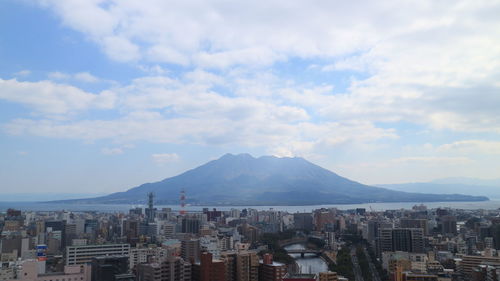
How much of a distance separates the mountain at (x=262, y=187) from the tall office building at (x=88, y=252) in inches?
1933

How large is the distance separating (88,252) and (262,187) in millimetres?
61715

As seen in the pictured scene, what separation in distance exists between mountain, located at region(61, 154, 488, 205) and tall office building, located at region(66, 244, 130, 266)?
4909 cm

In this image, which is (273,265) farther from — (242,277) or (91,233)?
(91,233)

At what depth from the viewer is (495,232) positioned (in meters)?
15.9

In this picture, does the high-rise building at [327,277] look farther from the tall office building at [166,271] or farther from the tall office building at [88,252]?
the tall office building at [88,252]

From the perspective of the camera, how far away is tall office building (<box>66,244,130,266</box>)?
10156 millimetres

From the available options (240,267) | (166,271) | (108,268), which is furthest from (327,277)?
(108,268)

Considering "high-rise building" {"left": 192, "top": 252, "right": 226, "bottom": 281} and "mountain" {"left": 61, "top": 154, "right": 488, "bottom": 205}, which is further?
"mountain" {"left": 61, "top": 154, "right": 488, "bottom": 205}

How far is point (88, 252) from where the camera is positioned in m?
10.5

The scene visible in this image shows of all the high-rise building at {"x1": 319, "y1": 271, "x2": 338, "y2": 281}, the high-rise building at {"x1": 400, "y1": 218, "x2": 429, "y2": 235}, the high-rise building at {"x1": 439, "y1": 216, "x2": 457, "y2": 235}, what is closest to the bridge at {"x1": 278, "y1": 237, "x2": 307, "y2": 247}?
the high-rise building at {"x1": 400, "y1": 218, "x2": 429, "y2": 235}

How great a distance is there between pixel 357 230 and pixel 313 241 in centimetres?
300

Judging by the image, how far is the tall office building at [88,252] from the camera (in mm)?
10156

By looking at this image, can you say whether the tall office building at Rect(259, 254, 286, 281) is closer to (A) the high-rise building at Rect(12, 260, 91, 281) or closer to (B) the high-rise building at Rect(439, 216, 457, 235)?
(A) the high-rise building at Rect(12, 260, 91, 281)

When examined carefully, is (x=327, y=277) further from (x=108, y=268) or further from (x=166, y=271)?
(x=108, y=268)
